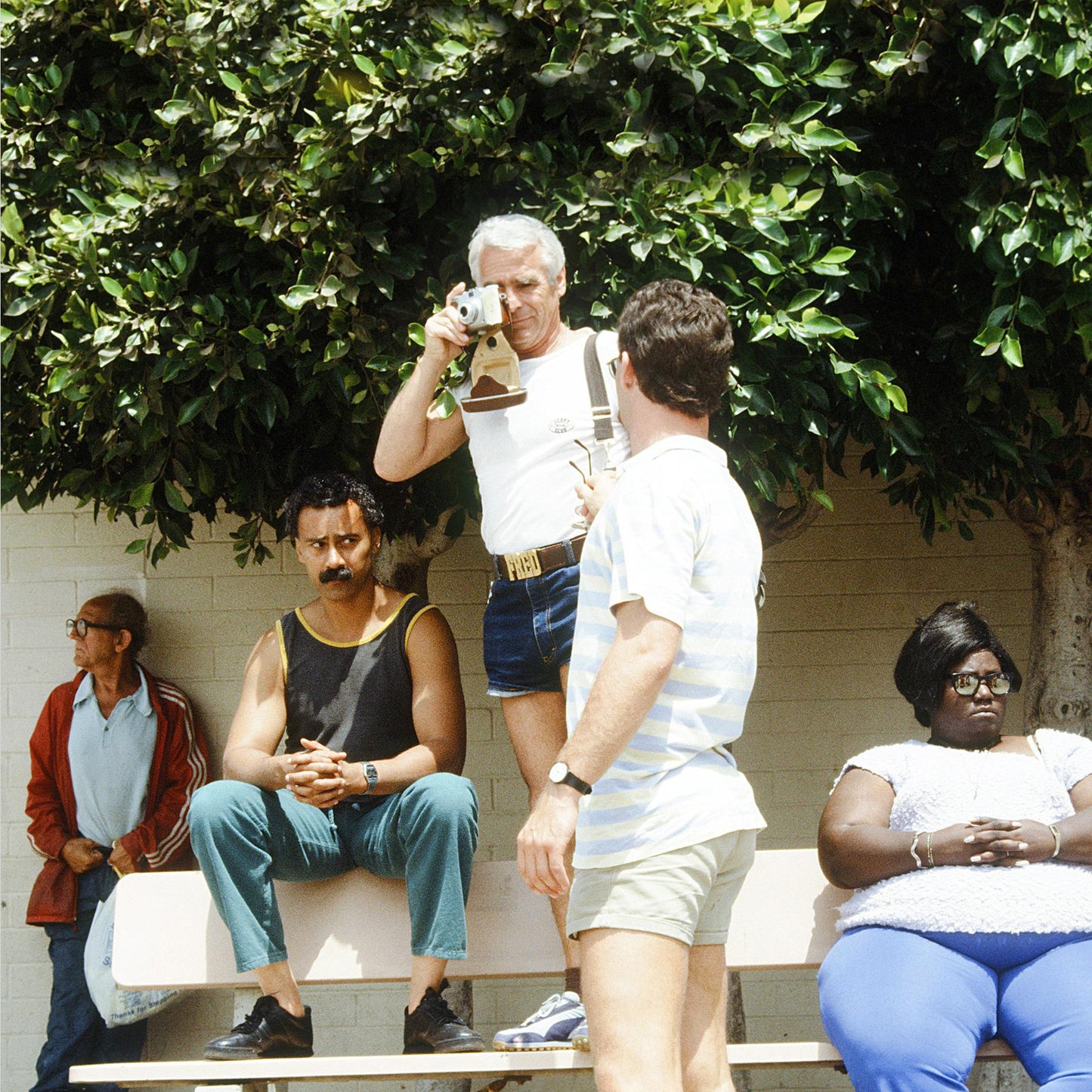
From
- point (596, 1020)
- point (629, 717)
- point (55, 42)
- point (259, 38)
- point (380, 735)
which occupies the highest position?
point (55, 42)

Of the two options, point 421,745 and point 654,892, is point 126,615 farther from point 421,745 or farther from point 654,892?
point 654,892

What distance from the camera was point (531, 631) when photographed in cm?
273

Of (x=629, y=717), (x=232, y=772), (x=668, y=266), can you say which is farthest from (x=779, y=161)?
(x=232, y=772)

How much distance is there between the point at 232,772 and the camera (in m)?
2.93

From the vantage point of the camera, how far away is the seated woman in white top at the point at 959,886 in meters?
2.49

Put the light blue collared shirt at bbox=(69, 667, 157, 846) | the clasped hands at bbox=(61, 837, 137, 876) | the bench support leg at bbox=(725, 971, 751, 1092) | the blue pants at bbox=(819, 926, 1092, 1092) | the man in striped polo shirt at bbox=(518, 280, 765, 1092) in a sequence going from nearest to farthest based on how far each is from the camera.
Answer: the man in striped polo shirt at bbox=(518, 280, 765, 1092)
the blue pants at bbox=(819, 926, 1092, 1092)
the bench support leg at bbox=(725, 971, 751, 1092)
the clasped hands at bbox=(61, 837, 137, 876)
the light blue collared shirt at bbox=(69, 667, 157, 846)

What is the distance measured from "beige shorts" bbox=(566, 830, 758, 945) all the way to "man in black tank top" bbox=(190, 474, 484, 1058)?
0.84m

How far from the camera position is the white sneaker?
261 centimetres

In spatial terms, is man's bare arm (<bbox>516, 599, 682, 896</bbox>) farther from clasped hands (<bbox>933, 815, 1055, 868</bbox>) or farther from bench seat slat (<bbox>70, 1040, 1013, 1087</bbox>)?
clasped hands (<bbox>933, 815, 1055, 868</bbox>)

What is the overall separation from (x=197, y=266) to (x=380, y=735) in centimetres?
131

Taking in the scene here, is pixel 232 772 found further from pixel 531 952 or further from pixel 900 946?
pixel 900 946

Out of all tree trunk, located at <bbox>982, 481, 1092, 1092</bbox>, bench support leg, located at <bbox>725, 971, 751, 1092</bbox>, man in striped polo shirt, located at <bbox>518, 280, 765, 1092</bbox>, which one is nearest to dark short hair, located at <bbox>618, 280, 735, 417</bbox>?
man in striped polo shirt, located at <bbox>518, 280, 765, 1092</bbox>

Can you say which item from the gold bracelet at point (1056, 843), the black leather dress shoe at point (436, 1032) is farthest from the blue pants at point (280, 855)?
the gold bracelet at point (1056, 843)

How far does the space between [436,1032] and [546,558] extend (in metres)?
1.01
